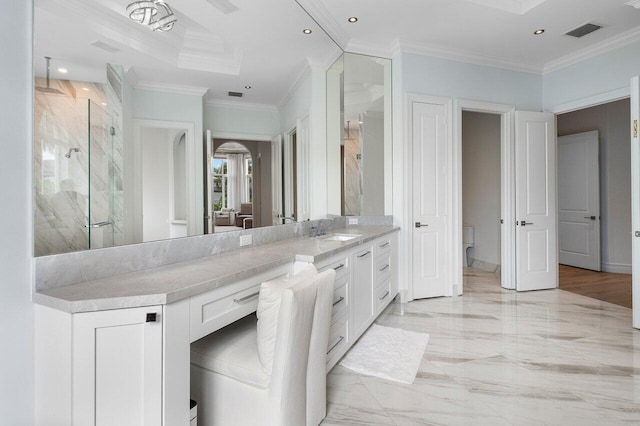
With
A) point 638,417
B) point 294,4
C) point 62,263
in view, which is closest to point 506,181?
point 638,417

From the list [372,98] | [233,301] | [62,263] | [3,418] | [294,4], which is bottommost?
[3,418]

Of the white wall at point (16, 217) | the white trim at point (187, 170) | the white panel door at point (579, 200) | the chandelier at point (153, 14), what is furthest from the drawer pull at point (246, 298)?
the white panel door at point (579, 200)

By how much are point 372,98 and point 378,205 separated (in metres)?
1.20

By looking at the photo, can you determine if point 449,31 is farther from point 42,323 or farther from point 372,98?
point 42,323

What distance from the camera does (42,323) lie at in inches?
48.3

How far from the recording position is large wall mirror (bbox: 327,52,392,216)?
354 centimetres

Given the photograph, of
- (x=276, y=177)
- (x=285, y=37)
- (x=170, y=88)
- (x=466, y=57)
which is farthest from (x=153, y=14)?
(x=466, y=57)

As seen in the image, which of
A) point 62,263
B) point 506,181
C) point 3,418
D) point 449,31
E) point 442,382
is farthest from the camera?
point 506,181

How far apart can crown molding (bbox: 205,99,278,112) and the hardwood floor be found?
13.5 feet

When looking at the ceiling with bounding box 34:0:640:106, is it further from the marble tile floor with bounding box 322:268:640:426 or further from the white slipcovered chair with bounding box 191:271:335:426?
the marble tile floor with bounding box 322:268:640:426

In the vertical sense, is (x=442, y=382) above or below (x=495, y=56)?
below

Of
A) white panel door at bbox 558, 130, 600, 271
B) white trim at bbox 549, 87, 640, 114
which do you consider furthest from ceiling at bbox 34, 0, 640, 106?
white panel door at bbox 558, 130, 600, 271

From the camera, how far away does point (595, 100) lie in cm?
389

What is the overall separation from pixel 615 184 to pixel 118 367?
6696mm
